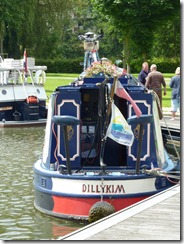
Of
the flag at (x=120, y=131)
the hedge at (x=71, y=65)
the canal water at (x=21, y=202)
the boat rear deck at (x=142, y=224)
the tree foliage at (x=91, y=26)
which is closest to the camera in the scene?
the boat rear deck at (x=142, y=224)

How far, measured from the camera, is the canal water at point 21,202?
11.5 metres

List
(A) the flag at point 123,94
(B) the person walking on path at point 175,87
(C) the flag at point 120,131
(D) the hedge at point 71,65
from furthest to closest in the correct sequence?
(D) the hedge at point 71,65
(B) the person walking on path at point 175,87
(A) the flag at point 123,94
(C) the flag at point 120,131

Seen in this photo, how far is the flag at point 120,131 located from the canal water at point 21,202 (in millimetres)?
1467

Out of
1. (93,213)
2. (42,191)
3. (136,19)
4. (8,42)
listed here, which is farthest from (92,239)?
(8,42)

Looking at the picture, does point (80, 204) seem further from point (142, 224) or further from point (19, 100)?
point (19, 100)

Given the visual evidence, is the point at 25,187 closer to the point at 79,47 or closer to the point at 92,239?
the point at 92,239

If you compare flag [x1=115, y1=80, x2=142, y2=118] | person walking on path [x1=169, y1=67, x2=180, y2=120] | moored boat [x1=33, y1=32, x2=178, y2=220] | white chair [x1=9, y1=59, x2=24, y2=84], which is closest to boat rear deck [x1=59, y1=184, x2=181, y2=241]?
moored boat [x1=33, y1=32, x2=178, y2=220]

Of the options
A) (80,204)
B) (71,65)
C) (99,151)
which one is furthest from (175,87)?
(71,65)

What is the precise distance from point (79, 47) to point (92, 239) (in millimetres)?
71631

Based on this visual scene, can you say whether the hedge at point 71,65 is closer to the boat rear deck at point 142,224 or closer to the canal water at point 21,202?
the canal water at point 21,202

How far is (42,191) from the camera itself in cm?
1258

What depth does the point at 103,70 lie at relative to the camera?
13219mm

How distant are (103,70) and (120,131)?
165 centimetres

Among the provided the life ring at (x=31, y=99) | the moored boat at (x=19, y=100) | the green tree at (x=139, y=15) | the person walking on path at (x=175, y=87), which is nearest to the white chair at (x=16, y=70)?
the moored boat at (x=19, y=100)
